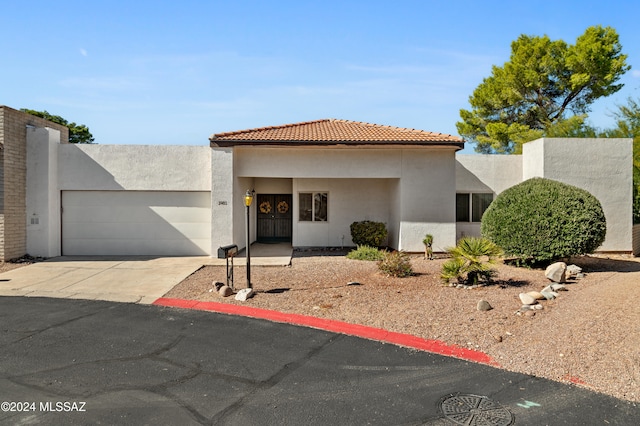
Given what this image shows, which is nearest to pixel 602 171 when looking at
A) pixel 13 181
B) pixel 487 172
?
pixel 487 172

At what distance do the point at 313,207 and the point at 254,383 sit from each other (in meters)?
12.2

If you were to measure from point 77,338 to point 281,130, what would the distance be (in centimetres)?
1091

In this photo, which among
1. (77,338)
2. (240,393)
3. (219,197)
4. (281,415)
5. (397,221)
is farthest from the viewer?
(397,221)

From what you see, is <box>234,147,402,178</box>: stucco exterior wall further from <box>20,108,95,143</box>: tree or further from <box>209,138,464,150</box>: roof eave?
<box>20,108,95,143</box>: tree

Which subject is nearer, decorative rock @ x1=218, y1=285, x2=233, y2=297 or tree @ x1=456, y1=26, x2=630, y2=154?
decorative rock @ x1=218, y1=285, x2=233, y2=297

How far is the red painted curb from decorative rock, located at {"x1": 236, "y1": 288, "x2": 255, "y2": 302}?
37 cm

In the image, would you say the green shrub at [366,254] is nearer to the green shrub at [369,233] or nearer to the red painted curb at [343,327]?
the green shrub at [369,233]

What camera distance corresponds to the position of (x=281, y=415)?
13.5ft

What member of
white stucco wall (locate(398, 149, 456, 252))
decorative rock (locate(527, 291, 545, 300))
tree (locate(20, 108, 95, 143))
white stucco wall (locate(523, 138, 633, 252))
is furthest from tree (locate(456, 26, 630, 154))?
tree (locate(20, 108, 95, 143))

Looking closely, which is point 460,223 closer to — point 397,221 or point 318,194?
point 397,221

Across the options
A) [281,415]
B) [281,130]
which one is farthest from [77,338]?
[281,130]

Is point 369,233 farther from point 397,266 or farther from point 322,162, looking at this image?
point 397,266

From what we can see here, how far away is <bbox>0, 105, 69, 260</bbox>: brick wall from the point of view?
42.4 ft

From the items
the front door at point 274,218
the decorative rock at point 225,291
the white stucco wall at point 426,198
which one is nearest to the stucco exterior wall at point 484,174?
the white stucco wall at point 426,198
